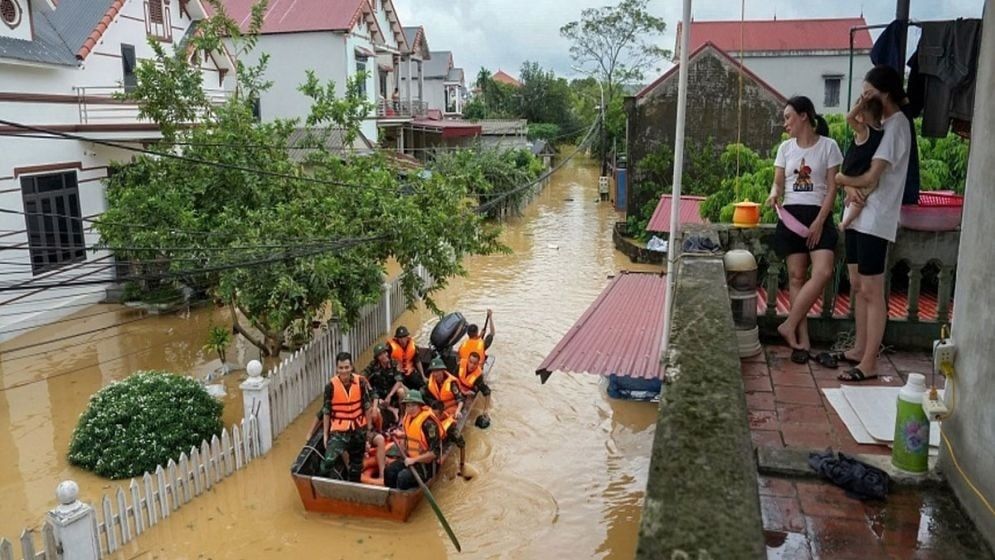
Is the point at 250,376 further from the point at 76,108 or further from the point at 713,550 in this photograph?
the point at 76,108

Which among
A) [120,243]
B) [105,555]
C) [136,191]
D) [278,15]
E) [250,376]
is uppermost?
[278,15]

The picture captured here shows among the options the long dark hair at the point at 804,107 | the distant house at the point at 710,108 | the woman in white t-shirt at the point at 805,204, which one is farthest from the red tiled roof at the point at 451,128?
the long dark hair at the point at 804,107

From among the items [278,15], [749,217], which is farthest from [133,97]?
[278,15]

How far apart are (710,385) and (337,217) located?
8433mm

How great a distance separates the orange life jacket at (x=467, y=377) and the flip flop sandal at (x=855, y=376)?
598 cm

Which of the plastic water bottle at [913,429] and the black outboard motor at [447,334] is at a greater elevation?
the plastic water bottle at [913,429]

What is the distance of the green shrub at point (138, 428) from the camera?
855 centimetres

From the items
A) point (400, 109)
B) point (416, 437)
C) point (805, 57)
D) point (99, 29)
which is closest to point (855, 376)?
point (416, 437)

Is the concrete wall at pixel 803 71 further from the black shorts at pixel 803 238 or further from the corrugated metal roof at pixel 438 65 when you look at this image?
the black shorts at pixel 803 238

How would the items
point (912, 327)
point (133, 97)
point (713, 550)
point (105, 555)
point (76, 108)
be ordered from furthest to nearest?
point (76, 108), point (133, 97), point (105, 555), point (912, 327), point (713, 550)

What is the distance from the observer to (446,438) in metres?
8.71

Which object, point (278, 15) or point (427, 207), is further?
point (278, 15)

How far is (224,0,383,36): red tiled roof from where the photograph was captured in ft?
82.9

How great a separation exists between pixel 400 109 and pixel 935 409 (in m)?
30.6
